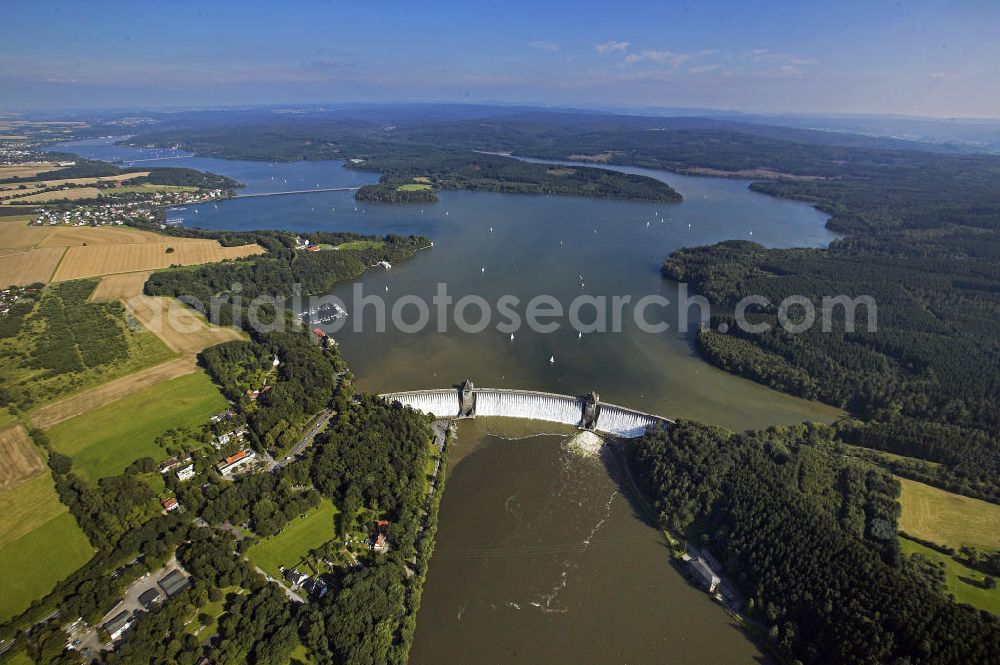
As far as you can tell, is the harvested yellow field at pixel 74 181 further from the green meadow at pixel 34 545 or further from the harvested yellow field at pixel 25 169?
the green meadow at pixel 34 545

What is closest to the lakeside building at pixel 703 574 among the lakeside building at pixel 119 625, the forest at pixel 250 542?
the forest at pixel 250 542

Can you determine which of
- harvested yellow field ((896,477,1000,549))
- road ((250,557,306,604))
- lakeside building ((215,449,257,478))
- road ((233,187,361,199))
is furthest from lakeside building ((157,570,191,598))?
road ((233,187,361,199))

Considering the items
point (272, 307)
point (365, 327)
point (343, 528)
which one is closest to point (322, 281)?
point (272, 307)

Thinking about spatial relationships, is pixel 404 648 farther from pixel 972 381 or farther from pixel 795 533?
pixel 972 381

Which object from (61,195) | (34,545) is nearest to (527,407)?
(34,545)

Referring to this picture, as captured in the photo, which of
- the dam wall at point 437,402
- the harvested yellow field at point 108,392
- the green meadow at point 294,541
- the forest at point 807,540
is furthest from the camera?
the dam wall at point 437,402

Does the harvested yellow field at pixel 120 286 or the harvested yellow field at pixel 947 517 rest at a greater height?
the harvested yellow field at pixel 120 286
